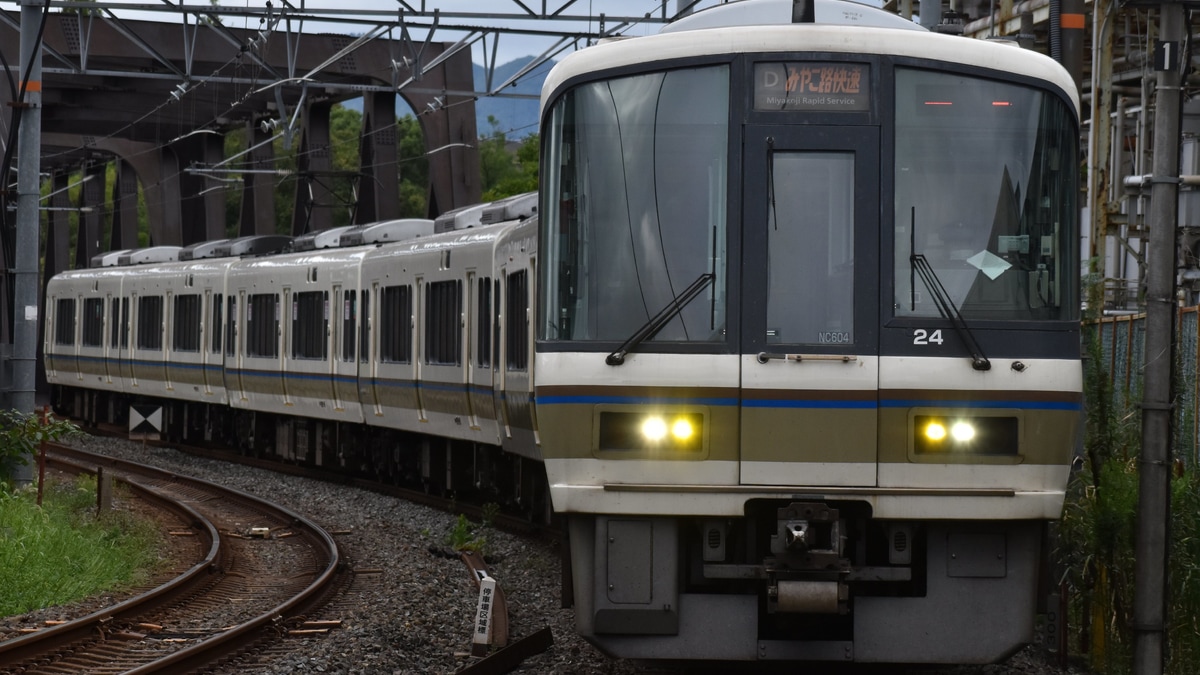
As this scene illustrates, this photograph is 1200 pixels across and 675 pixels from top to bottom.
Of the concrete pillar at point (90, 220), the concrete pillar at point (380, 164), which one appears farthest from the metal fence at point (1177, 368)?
the concrete pillar at point (90, 220)

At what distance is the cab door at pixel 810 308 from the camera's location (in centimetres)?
692

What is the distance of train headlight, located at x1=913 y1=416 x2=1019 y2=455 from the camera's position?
6.96 meters

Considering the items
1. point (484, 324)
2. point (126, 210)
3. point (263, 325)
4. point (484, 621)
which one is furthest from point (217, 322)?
point (126, 210)

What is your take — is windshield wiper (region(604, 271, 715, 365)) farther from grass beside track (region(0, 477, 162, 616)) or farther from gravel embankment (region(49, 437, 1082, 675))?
grass beside track (region(0, 477, 162, 616))

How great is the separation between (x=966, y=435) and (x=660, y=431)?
1.21 metres

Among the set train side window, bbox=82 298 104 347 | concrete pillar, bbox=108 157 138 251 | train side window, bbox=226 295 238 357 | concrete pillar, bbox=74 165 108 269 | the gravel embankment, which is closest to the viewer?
the gravel embankment

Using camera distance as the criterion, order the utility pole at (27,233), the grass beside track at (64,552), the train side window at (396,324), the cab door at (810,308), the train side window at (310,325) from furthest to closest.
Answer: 1. the train side window at (310,325)
2. the train side window at (396,324)
3. the utility pole at (27,233)
4. the grass beside track at (64,552)
5. the cab door at (810,308)

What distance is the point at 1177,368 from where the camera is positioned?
28.3 feet

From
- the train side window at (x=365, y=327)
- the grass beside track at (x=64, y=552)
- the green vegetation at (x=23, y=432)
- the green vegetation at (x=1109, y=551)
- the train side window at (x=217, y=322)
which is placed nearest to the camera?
the green vegetation at (x=1109, y=551)

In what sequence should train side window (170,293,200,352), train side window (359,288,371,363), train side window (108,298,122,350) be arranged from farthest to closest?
train side window (108,298,122,350)
train side window (170,293,200,352)
train side window (359,288,371,363)

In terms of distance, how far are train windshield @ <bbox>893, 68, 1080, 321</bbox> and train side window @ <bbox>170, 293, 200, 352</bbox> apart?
1989cm

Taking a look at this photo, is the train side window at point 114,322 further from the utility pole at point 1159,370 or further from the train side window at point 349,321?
the utility pole at point 1159,370

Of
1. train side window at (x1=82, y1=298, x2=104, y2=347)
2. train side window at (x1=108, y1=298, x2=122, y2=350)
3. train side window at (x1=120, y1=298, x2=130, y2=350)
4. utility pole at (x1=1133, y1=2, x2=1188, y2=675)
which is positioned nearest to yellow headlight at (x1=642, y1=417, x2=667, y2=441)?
utility pole at (x1=1133, y1=2, x2=1188, y2=675)

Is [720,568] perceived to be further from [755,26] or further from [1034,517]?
[755,26]
